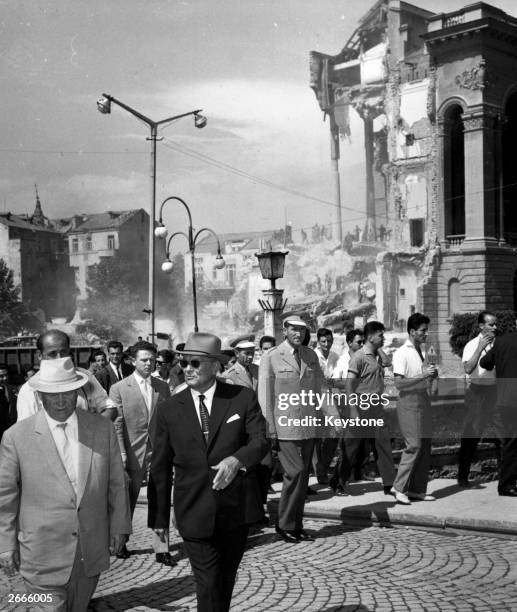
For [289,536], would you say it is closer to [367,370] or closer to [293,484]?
[293,484]

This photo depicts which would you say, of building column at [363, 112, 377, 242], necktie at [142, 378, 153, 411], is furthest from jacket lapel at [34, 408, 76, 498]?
building column at [363, 112, 377, 242]

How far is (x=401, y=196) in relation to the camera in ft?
168

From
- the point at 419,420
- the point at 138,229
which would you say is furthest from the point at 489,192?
the point at 419,420

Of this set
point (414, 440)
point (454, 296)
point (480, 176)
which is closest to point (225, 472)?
point (414, 440)

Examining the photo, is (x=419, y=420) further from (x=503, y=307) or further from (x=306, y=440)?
(x=503, y=307)

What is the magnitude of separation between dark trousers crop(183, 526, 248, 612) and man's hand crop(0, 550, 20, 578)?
36.3 inches

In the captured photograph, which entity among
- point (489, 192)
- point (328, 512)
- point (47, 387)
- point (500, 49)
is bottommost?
point (328, 512)

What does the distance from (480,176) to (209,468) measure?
45158 millimetres

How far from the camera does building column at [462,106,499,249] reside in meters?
46.3

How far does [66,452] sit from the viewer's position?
13.6ft

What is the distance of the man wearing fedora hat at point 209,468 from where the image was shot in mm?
4406

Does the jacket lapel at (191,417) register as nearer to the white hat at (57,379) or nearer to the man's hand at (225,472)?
the man's hand at (225,472)

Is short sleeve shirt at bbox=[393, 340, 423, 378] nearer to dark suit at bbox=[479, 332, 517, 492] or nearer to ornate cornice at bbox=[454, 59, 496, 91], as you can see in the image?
dark suit at bbox=[479, 332, 517, 492]

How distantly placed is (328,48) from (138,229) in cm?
2264
